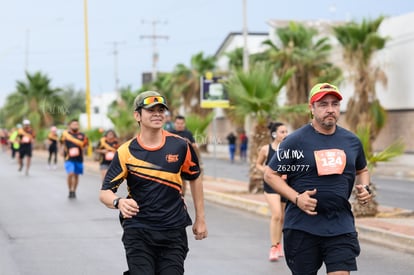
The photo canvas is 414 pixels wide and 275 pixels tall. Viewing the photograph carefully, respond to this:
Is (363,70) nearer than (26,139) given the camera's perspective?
No

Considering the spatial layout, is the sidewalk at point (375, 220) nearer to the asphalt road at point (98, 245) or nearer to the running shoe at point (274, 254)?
the asphalt road at point (98, 245)

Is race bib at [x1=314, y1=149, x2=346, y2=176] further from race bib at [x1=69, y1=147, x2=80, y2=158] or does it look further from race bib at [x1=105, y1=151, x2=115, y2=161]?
race bib at [x1=69, y1=147, x2=80, y2=158]

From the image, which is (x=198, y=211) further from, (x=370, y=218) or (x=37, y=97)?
(x=37, y=97)

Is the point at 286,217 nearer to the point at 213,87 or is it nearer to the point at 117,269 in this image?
the point at 117,269

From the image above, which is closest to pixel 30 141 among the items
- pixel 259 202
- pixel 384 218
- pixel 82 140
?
pixel 82 140

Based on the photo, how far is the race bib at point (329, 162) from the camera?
586 cm

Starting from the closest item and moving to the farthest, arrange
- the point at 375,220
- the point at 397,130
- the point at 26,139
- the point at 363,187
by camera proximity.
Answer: the point at 363,187 < the point at 375,220 < the point at 26,139 < the point at 397,130

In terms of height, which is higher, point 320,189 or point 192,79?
point 320,189

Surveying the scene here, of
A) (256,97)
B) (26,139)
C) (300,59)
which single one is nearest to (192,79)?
(300,59)

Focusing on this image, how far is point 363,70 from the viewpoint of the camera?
34000 millimetres

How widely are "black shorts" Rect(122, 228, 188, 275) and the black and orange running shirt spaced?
56mm

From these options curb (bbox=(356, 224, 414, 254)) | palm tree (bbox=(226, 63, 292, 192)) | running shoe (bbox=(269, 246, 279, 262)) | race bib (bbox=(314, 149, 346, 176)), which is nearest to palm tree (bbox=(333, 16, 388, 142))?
palm tree (bbox=(226, 63, 292, 192))

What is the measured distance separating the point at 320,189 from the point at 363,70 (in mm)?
28835

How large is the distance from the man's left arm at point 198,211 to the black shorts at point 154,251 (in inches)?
9.3
